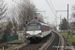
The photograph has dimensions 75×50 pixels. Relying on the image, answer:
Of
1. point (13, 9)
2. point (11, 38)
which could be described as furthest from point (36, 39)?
point (13, 9)

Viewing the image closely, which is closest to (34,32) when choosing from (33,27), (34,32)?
(34,32)

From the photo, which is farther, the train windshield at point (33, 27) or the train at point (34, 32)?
the train windshield at point (33, 27)

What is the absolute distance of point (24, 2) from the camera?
109ft

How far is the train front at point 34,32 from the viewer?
18.3m

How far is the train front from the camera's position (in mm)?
18312

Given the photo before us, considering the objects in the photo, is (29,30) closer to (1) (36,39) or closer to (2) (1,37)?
(1) (36,39)

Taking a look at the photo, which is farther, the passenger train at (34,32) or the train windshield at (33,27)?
the train windshield at (33,27)

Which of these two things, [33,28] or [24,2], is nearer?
[33,28]

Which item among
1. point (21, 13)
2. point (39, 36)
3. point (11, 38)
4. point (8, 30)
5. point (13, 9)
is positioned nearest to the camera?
point (39, 36)

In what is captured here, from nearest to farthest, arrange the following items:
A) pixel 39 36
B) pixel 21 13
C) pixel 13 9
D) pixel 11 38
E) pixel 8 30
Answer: pixel 39 36
pixel 11 38
pixel 8 30
pixel 21 13
pixel 13 9

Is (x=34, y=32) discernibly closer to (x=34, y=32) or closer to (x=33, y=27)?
(x=34, y=32)

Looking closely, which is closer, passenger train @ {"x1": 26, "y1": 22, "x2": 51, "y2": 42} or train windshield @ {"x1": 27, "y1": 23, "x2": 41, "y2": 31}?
passenger train @ {"x1": 26, "y1": 22, "x2": 51, "y2": 42}

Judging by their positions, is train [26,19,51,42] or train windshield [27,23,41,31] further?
train windshield [27,23,41,31]

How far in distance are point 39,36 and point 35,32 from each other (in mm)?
823
